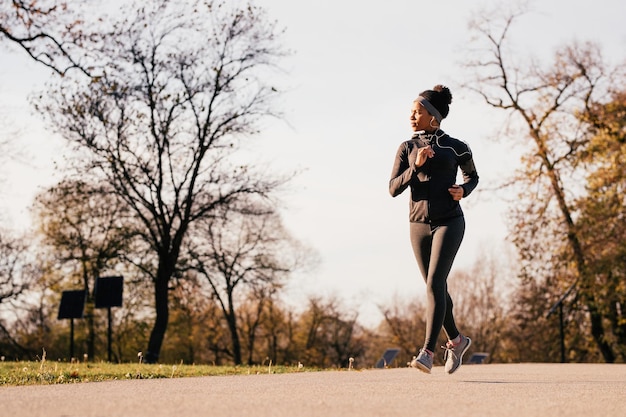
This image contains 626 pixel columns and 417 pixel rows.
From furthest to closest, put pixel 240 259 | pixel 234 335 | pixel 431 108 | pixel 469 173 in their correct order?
pixel 234 335, pixel 240 259, pixel 469 173, pixel 431 108

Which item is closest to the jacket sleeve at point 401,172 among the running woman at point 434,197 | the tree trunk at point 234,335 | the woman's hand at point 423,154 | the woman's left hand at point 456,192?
the running woman at point 434,197

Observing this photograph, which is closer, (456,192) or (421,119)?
(456,192)

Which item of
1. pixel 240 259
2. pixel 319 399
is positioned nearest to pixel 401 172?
pixel 319 399

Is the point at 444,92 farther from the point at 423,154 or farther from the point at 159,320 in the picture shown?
the point at 159,320

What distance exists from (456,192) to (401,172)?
57 centimetres

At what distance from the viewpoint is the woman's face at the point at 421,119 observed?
7.36m

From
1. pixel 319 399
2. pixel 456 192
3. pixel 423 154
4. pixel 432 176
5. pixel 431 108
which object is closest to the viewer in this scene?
pixel 319 399

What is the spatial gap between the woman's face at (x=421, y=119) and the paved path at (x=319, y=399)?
212 cm

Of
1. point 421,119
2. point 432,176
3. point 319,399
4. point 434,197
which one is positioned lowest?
point 319,399

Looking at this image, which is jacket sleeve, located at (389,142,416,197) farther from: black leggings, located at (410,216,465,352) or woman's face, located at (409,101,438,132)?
black leggings, located at (410,216,465,352)

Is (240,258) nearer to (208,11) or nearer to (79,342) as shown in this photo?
(208,11)

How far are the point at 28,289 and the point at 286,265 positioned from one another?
42.0 ft

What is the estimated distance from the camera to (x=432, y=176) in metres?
7.13

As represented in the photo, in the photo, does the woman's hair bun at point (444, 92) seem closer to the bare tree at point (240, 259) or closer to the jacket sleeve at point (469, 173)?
the jacket sleeve at point (469, 173)
